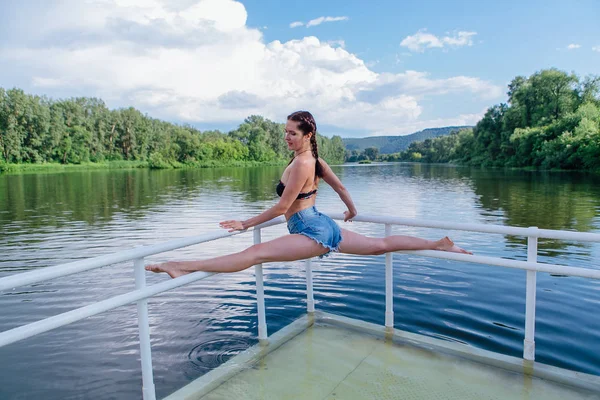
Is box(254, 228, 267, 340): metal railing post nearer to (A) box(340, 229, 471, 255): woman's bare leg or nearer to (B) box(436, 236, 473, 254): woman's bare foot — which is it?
(A) box(340, 229, 471, 255): woman's bare leg

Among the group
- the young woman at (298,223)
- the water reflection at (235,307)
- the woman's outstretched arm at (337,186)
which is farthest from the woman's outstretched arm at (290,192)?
the water reflection at (235,307)

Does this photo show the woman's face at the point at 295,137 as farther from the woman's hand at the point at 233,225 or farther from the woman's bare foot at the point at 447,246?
the woman's bare foot at the point at 447,246

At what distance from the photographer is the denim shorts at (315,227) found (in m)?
2.88

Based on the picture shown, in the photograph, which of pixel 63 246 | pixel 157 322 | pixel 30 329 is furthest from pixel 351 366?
pixel 63 246

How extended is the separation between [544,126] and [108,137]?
249 feet

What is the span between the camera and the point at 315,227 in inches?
114

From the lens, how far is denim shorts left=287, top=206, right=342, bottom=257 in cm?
288

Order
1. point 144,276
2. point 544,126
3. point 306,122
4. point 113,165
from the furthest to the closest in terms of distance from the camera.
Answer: point 113,165
point 544,126
point 306,122
point 144,276

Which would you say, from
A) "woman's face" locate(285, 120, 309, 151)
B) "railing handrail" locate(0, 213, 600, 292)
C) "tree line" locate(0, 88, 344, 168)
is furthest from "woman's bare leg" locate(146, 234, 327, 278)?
"tree line" locate(0, 88, 344, 168)

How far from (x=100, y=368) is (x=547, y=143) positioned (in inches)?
2163

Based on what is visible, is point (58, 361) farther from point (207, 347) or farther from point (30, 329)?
point (30, 329)

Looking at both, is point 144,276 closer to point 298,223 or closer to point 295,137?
point 298,223

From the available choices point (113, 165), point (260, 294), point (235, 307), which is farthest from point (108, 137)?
point (260, 294)

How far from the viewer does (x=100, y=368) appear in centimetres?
442
